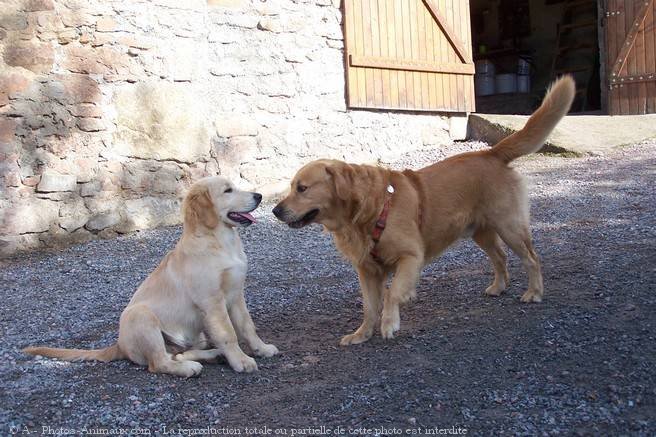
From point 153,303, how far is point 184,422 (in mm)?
1027

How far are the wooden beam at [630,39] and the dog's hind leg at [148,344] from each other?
36.1 ft

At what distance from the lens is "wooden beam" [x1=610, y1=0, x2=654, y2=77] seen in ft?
38.6

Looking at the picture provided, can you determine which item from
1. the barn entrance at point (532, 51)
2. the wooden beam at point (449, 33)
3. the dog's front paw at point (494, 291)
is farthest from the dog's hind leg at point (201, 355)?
the barn entrance at point (532, 51)

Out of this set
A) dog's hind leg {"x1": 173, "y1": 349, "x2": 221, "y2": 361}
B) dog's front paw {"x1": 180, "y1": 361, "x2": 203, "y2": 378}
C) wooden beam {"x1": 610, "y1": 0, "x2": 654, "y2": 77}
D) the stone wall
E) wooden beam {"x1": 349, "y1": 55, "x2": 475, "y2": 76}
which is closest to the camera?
dog's front paw {"x1": 180, "y1": 361, "x2": 203, "y2": 378}

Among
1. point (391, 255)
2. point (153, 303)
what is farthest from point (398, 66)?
point (153, 303)

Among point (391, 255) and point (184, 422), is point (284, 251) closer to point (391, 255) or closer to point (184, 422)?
point (391, 255)

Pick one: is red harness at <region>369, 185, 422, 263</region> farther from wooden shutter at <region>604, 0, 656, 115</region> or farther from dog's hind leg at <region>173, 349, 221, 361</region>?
wooden shutter at <region>604, 0, 656, 115</region>

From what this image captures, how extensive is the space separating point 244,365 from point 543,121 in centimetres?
278

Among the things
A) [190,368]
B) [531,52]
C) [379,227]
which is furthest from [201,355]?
[531,52]

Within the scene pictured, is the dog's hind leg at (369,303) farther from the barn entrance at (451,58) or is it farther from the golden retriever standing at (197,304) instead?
the barn entrance at (451,58)

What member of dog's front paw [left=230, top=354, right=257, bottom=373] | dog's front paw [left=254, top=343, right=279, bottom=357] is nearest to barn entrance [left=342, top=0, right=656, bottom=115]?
dog's front paw [left=254, top=343, right=279, bottom=357]

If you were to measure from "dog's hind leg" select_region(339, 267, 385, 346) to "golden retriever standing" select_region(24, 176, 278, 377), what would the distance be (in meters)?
0.52

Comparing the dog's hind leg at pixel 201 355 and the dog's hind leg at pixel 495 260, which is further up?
the dog's hind leg at pixel 495 260

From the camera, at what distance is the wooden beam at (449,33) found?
11055 millimetres
